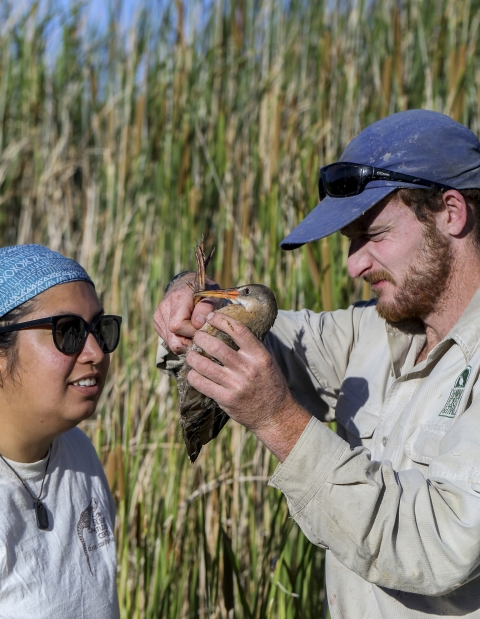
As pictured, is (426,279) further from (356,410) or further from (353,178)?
(356,410)

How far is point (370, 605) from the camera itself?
204 centimetres

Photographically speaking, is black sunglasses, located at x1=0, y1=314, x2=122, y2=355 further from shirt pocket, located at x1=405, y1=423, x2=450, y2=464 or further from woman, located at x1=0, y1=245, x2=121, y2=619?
shirt pocket, located at x1=405, y1=423, x2=450, y2=464

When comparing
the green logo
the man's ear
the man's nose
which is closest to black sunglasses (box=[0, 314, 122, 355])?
the man's nose

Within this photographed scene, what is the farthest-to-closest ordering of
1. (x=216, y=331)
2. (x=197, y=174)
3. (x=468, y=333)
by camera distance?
1. (x=197, y=174)
2. (x=216, y=331)
3. (x=468, y=333)

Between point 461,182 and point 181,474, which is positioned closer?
point 461,182

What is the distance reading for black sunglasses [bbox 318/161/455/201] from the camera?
220cm

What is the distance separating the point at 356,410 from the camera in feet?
7.98

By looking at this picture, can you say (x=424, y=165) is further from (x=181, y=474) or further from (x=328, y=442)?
(x=181, y=474)

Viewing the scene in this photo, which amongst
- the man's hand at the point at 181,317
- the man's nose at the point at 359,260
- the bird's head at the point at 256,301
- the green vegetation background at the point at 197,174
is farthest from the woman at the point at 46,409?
the man's nose at the point at 359,260

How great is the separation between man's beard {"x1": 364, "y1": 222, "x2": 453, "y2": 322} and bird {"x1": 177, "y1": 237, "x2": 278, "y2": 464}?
38cm

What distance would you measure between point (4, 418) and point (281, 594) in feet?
3.89

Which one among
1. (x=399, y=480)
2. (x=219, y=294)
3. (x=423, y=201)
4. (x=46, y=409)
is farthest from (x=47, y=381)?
(x=423, y=201)

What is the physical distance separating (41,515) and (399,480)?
95 cm

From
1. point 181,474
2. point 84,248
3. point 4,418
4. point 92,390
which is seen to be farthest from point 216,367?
point 84,248
